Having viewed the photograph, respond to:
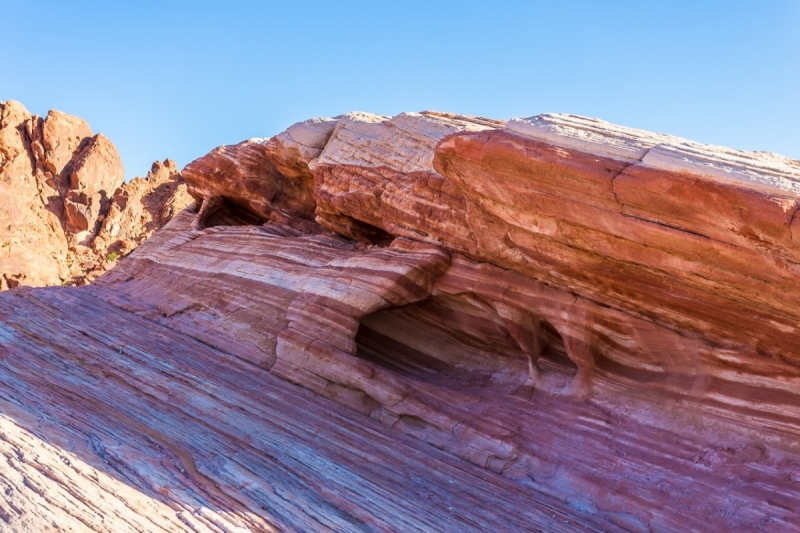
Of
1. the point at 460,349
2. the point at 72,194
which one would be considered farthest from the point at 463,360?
the point at 72,194

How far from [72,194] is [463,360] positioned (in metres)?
42.3

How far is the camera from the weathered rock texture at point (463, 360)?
329 inches

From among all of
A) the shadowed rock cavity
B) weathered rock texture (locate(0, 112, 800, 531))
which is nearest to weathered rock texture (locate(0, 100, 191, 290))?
weathered rock texture (locate(0, 112, 800, 531))

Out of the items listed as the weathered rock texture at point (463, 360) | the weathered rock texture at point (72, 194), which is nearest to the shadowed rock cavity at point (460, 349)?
the weathered rock texture at point (463, 360)

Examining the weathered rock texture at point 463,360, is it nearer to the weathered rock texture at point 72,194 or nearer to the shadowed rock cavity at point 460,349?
the shadowed rock cavity at point 460,349

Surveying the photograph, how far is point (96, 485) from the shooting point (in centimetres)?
685

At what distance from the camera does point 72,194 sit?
153 feet

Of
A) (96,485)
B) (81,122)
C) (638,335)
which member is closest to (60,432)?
(96,485)

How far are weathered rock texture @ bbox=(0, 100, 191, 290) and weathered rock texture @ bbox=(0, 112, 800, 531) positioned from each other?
26641 mm

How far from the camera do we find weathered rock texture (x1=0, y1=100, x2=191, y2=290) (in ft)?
131

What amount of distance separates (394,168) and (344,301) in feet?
11.7

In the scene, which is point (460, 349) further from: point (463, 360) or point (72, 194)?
point (72, 194)

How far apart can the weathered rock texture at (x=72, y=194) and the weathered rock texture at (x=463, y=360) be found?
26.6 metres

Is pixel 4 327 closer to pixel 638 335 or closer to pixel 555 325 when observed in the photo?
pixel 555 325
